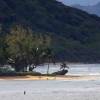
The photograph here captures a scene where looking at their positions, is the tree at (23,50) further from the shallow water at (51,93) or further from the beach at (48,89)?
the shallow water at (51,93)

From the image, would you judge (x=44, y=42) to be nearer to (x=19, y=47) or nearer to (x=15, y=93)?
(x=19, y=47)

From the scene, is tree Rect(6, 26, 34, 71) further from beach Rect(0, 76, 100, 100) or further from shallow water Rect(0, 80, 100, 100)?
shallow water Rect(0, 80, 100, 100)

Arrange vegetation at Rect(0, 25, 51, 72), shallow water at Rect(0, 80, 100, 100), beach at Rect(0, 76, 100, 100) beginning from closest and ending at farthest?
shallow water at Rect(0, 80, 100, 100)
beach at Rect(0, 76, 100, 100)
vegetation at Rect(0, 25, 51, 72)

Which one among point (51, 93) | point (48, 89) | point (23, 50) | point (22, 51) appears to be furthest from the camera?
point (23, 50)

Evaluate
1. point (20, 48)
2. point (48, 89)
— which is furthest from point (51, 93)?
point (20, 48)

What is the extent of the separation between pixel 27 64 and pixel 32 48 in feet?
9.51

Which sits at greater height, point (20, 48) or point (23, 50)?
point (20, 48)

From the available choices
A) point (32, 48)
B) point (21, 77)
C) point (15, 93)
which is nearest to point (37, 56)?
point (32, 48)

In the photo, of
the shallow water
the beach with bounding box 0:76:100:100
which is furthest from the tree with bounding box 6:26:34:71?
the shallow water

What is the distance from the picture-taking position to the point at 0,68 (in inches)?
3898

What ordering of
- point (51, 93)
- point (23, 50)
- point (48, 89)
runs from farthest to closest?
point (23, 50), point (48, 89), point (51, 93)

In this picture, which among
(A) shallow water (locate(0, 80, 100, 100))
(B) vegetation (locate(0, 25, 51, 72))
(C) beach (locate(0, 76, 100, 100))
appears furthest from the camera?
(B) vegetation (locate(0, 25, 51, 72))

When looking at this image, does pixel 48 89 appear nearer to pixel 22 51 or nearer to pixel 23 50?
pixel 22 51

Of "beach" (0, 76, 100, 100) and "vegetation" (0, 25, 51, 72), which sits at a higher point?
"vegetation" (0, 25, 51, 72)
